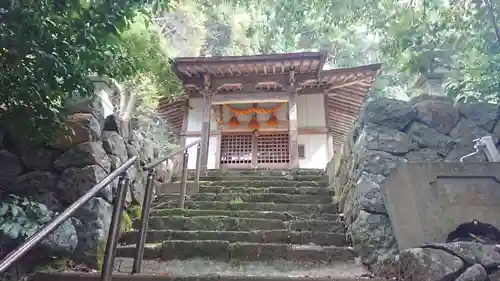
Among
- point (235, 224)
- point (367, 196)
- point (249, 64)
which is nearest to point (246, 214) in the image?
point (235, 224)

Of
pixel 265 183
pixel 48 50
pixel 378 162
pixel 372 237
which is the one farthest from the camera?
pixel 265 183

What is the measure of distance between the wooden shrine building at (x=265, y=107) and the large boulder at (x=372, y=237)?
5004 millimetres

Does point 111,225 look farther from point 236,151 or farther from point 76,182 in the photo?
point 236,151

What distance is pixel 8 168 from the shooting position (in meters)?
3.29

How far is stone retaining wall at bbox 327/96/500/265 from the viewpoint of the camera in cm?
357

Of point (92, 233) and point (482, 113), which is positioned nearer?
point (92, 233)

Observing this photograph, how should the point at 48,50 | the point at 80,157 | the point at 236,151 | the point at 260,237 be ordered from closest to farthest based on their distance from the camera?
the point at 48,50 → the point at 80,157 → the point at 260,237 → the point at 236,151

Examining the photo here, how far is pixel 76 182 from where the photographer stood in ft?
10.7

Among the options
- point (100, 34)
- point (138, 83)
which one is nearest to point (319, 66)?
point (138, 83)

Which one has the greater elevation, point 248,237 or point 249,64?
point 249,64

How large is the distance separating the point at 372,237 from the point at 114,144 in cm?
294

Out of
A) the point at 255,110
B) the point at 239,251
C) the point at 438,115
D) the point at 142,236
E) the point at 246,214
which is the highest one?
the point at 255,110

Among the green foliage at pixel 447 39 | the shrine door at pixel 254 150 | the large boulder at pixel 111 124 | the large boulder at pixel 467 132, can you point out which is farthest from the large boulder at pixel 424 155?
the shrine door at pixel 254 150

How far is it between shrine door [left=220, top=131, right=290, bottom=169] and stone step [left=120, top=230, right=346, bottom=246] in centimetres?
639
